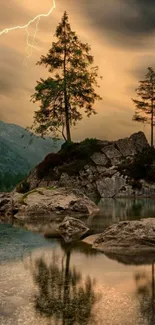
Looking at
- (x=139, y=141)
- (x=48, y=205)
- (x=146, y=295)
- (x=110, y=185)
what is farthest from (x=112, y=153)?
(x=146, y=295)

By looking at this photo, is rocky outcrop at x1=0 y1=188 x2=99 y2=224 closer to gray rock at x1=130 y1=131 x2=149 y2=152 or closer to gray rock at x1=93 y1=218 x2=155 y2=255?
gray rock at x1=93 y1=218 x2=155 y2=255

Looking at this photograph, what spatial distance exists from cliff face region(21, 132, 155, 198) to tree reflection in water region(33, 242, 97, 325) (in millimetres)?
36227

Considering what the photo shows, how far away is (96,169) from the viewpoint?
1912 inches

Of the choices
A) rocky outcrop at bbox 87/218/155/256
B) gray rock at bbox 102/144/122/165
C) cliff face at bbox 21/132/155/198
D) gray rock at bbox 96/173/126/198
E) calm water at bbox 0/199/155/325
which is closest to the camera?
calm water at bbox 0/199/155/325

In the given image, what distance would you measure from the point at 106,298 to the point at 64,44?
5277 cm

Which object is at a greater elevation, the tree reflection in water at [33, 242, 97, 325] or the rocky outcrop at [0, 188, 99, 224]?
the rocky outcrop at [0, 188, 99, 224]

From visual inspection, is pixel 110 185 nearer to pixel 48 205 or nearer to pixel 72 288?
pixel 48 205

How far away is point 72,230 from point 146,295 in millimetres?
8748

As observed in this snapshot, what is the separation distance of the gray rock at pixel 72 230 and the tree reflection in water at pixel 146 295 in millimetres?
6030

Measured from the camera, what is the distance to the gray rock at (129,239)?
12.4m

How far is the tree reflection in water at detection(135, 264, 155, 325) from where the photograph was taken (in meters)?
6.59

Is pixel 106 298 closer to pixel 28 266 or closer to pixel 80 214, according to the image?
pixel 28 266

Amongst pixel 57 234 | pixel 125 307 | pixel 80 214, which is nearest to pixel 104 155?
pixel 80 214

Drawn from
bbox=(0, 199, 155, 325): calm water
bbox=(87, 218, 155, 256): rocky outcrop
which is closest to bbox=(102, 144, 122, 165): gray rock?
bbox=(87, 218, 155, 256): rocky outcrop
